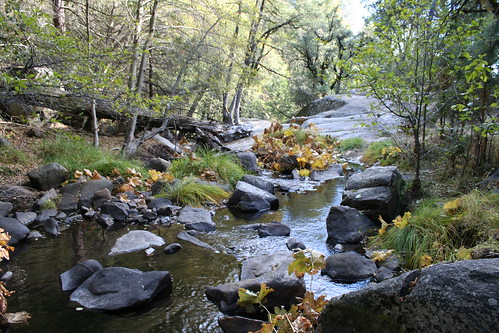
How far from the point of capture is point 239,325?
266 cm

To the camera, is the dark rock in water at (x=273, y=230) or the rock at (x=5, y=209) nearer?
the dark rock in water at (x=273, y=230)

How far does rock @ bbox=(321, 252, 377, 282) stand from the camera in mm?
3613

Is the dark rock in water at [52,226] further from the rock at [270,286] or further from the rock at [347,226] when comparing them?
the rock at [347,226]

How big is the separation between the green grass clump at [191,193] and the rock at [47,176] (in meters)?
1.78

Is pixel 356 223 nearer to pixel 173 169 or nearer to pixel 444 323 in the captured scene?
pixel 444 323

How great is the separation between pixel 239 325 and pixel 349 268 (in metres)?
1.48

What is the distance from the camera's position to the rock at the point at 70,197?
19.2ft

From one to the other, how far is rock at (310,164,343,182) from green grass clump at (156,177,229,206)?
9.94 feet

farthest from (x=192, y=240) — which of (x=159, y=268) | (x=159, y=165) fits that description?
(x=159, y=165)

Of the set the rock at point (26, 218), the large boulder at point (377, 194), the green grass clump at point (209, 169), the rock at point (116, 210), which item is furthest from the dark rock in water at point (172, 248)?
the green grass clump at point (209, 169)

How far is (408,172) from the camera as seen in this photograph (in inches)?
305

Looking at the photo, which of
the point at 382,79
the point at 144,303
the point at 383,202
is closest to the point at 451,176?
the point at 383,202

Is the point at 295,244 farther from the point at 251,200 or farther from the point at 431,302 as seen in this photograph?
the point at 431,302

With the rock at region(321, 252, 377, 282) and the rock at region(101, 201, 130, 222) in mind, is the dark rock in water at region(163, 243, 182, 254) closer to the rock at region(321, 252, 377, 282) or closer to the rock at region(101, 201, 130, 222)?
the rock at region(101, 201, 130, 222)
